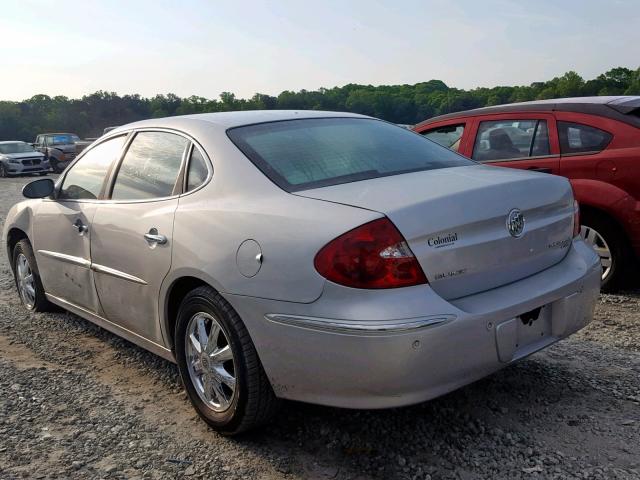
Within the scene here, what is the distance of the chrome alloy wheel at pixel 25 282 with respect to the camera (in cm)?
520

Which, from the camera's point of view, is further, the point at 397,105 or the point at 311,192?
the point at 397,105

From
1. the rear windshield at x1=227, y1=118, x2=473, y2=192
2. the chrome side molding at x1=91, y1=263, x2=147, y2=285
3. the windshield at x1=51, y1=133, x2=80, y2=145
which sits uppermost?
the rear windshield at x1=227, y1=118, x2=473, y2=192

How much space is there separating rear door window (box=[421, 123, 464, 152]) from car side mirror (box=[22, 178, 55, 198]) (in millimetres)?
3527

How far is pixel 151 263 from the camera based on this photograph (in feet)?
10.9

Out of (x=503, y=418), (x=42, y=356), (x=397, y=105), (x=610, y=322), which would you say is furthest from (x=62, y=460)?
(x=397, y=105)

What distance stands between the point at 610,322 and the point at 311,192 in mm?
2785

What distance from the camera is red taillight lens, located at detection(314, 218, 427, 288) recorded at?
248 centimetres

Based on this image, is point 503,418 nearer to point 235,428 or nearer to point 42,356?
point 235,428

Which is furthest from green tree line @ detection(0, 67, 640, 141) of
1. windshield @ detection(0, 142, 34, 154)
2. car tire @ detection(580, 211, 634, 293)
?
windshield @ detection(0, 142, 34, 154)

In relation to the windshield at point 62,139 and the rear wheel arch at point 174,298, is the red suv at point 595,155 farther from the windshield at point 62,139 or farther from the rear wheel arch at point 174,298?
the windshield at point 62,139

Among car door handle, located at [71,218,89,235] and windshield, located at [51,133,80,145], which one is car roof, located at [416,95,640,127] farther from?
windshield, located at [51,133,80,145]

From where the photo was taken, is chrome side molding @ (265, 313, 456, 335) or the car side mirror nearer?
chrome side molding @ (265, 313, 456, 335)

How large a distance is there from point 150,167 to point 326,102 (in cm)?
3091

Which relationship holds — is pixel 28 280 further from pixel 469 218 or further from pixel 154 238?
pixel 469 218
